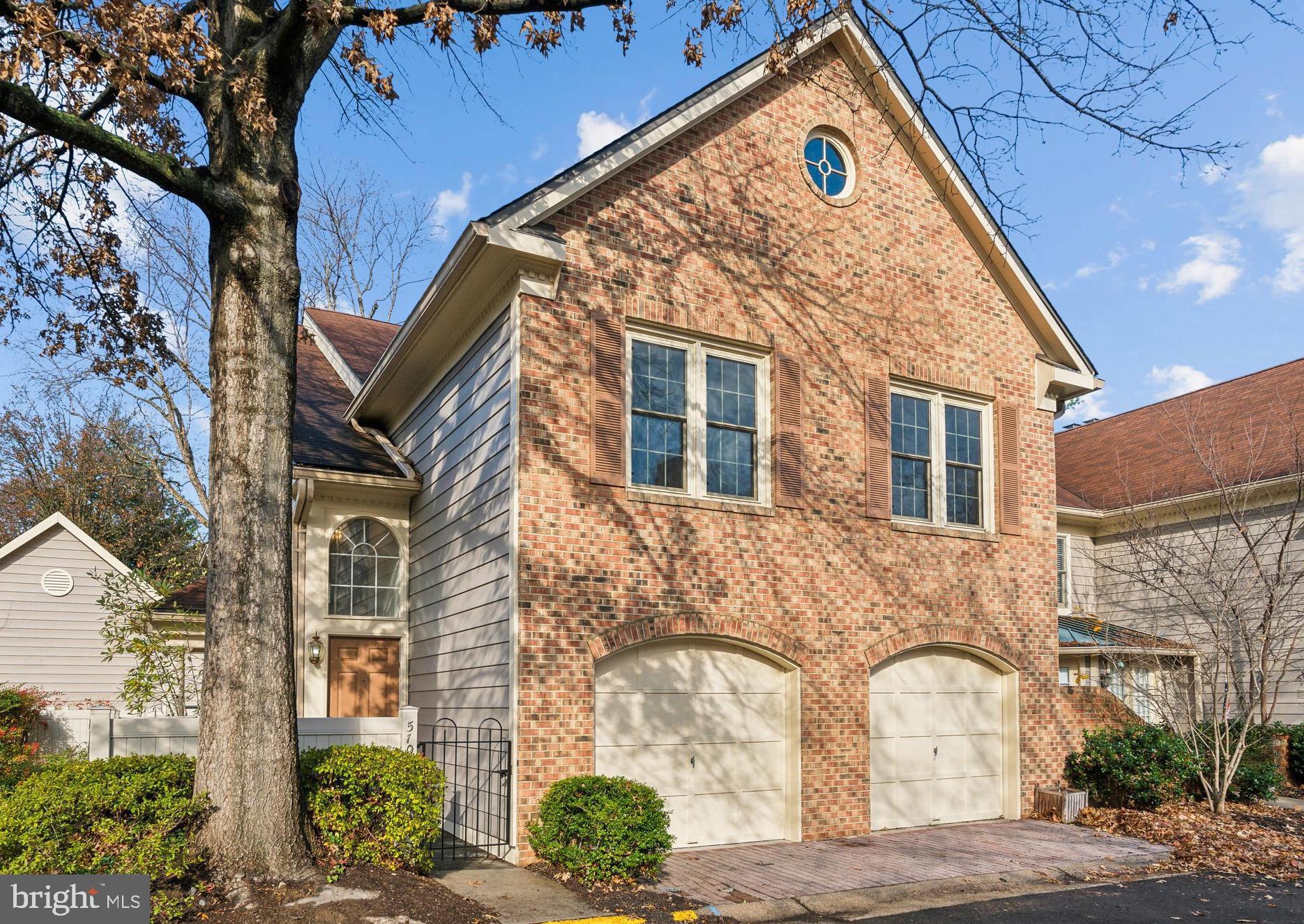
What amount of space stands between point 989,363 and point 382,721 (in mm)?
9489

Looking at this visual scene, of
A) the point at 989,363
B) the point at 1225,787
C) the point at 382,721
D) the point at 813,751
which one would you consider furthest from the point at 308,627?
the point at 1225,787

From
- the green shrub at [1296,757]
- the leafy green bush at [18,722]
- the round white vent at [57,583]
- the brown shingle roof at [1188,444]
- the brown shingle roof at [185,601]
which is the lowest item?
the green shrub at [1296,757]

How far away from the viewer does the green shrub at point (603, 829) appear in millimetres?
9211

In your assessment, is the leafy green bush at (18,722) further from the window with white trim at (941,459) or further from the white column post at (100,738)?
the window with white trim at (941,459)

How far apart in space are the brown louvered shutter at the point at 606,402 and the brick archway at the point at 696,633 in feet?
5.15

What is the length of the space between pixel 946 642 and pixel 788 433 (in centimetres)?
359

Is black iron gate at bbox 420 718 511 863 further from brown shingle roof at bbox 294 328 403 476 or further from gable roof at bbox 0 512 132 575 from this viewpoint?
gable roof at bbox 0 512 132 575

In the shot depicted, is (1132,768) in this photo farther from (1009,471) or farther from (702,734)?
(702,734)

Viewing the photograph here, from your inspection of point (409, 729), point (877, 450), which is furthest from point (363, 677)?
point (877, 450)

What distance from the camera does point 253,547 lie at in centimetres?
811

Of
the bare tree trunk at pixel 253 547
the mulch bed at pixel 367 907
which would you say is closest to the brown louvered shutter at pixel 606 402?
the bare tree trunk at pixel 253 547

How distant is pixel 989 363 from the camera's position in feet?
48.6

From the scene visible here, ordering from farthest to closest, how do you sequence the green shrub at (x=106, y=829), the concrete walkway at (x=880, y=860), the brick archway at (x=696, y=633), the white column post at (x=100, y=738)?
the brick archway at (x=696, y=633) < the concrete walkway at (x=880, y=860) < the white column post at (x=100, y=738) < the green shrub at (x=106, y=829)

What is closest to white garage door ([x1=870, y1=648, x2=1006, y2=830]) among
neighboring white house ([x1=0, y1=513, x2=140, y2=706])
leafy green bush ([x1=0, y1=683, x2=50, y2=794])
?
leafy green bush ([x1=0, y1=683, x2=50, y2=794])
